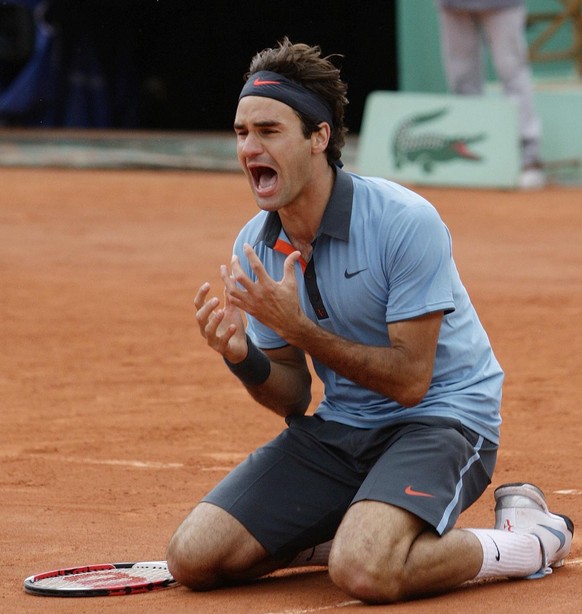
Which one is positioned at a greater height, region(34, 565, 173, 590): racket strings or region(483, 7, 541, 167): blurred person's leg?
region(483, 7, 541, 167): blurred person's leg

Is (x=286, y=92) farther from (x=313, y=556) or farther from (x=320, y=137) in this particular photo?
(x=313, y=556)

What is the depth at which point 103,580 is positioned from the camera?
443 cm

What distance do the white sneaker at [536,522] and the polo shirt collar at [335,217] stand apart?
100cm

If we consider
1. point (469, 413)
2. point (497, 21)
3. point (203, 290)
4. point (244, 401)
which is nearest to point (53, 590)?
point (203, 290)

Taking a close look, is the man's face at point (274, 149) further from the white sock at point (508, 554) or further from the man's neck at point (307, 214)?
the white sock at point (508, 554)

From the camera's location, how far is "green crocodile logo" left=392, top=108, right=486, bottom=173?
13.8 metres

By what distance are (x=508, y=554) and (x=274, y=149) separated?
1445mm

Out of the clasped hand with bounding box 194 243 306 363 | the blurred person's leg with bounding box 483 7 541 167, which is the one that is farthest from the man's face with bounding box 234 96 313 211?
the blurred person's leg with bounding box 483 7 541 167

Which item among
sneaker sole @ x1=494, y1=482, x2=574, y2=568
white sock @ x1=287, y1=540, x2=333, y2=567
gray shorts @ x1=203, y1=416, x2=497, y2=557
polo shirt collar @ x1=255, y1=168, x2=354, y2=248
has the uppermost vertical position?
polo shirt collar @ x1=255, y1=168, x2=354, y2=248

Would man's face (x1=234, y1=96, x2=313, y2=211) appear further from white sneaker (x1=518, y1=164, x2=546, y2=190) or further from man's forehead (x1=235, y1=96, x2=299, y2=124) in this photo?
white sneaker (x1=518, y1=164, x2=546, y2=190)

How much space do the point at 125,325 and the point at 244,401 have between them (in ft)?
6.61

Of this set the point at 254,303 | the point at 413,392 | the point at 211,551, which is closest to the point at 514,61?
the point at 413,392

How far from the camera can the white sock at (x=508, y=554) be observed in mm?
4324

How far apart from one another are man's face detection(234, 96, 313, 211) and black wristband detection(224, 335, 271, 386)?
0.47 meters
